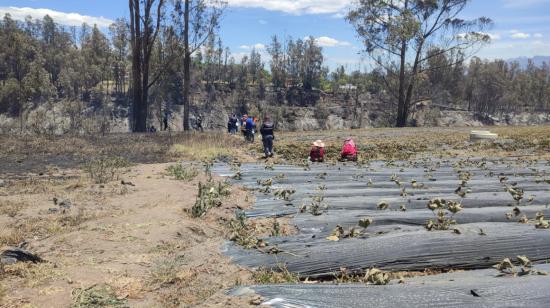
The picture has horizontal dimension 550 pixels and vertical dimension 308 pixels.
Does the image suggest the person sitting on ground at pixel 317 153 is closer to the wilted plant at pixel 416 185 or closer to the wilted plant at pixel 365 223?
the wilted plant at pixel 416 185

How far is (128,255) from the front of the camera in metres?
5.15

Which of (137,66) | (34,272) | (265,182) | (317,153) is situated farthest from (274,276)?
(137,66)

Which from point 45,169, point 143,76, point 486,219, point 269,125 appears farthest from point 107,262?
point 143,76

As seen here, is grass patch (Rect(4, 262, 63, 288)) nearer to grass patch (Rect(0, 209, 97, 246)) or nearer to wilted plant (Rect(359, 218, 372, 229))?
grass patch (Rect(0, 209, 97, 246))

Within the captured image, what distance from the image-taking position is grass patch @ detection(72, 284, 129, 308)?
12.8 ft

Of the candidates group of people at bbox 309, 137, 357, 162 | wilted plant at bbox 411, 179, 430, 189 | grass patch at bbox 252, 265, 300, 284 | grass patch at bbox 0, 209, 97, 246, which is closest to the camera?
grass patch at bbox 252, 265, 300, 284

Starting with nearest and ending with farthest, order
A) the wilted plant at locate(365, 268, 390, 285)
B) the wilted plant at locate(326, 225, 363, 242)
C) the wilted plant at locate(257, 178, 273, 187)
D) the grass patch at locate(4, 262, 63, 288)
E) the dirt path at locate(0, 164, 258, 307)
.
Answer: the wilted plant at locate(365, 268, 390, 285)
the dirt path at locate(0, 164, 258, 307)
the grass patch at locate(4, 262, 63, 288)
the wilted plant at locate(326, 225, 363, 242)
the wilted plant at locate(257, 178, 273, 187)

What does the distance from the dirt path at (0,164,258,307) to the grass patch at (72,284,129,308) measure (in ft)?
0.04

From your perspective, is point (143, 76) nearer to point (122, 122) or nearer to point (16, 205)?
point (16, 205)

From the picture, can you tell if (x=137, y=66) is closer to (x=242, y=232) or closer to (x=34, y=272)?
(x=242, y=232)

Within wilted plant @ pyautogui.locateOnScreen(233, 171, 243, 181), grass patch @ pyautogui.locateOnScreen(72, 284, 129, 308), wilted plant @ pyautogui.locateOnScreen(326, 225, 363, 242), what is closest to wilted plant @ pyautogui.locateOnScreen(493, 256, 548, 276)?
wilted plant @ pyautogui.locateOnScreen(326, 225, 363, 242)

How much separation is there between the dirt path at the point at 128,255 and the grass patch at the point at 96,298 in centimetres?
1

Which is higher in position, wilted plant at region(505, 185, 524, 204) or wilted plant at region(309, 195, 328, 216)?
wilted plant at region(505, 185, 524, 204)

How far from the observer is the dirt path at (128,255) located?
164 inches
